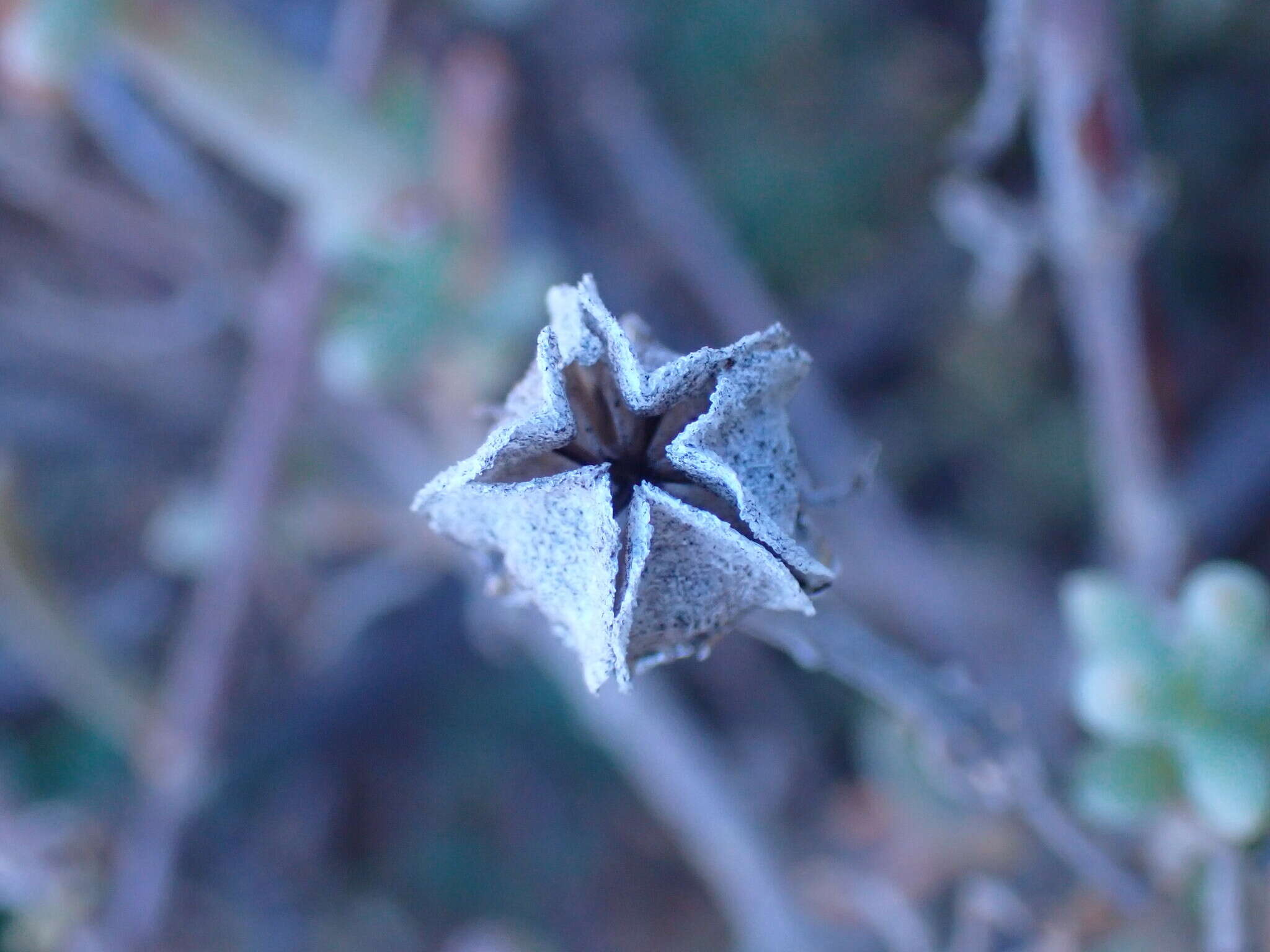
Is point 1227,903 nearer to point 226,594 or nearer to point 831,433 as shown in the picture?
point 831,433

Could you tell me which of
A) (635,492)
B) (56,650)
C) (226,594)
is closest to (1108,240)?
(635,492)

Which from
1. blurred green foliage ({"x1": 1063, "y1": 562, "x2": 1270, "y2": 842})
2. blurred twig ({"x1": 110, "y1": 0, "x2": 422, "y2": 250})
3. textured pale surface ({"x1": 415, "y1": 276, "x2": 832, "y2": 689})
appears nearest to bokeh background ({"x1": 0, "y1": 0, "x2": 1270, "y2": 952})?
blurred twig ({"x1": 110, "y1": 0, "x2": 422, "y2": 250})

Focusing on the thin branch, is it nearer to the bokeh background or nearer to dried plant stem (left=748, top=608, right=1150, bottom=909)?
the bokeh background

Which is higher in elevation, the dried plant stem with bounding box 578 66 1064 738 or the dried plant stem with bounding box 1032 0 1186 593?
the dried plant stem with bounding box 578 66 1064 738

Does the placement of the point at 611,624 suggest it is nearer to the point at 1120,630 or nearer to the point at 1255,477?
the point at 1120,630

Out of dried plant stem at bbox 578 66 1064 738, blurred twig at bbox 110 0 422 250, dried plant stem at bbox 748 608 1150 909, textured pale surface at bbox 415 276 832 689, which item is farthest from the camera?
dried plant stem at bbox 578 66 1064 738

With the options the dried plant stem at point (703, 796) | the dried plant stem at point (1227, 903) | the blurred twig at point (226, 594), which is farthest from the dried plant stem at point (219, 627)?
the dried plant stem at point (1227, 903)
